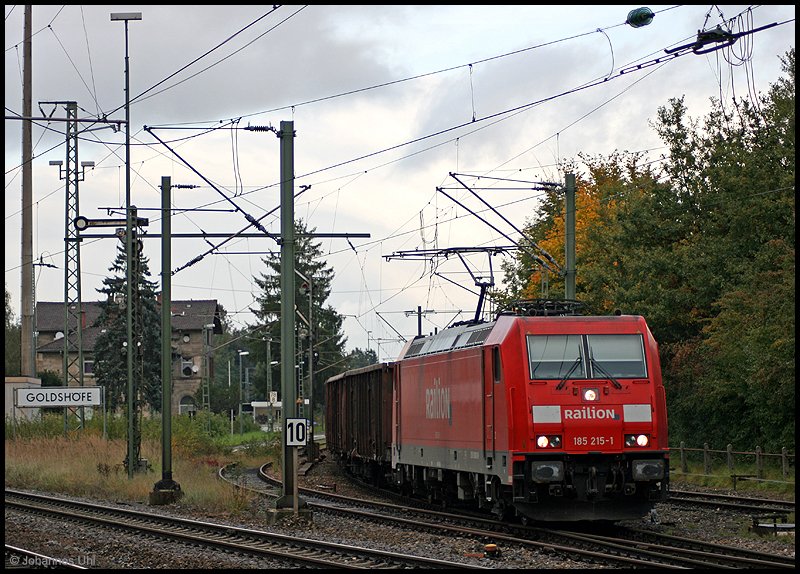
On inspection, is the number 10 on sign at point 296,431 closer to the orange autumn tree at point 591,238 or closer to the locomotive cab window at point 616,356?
the locomotive cab window at point 616,356

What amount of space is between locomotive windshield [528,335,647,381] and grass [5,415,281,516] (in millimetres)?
7721

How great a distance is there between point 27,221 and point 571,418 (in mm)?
33182

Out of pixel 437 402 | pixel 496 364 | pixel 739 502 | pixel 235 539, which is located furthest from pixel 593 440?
pixel 739 502

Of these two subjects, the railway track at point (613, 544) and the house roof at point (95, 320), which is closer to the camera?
the railway track at point (613, 544)

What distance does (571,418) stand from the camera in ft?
59.4

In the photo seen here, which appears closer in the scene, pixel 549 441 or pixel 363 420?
pixel 549 441

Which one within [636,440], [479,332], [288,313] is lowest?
[636,440]

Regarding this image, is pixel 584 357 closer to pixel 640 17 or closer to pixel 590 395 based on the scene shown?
pixel 590 395

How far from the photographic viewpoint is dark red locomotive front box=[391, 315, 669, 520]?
1802 cm

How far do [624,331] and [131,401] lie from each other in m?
15.0

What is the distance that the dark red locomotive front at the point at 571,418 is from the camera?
1802 centimetres

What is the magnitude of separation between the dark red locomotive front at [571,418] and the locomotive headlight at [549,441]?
0.02m

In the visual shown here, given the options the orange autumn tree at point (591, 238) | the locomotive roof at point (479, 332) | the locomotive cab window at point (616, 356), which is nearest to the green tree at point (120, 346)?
the orange autumn tree at point (591, 238)

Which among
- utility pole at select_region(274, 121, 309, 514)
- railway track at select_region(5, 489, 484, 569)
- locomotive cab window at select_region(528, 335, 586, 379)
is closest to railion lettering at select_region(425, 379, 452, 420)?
utility pole at select_region(274, 121, 309, 514)
